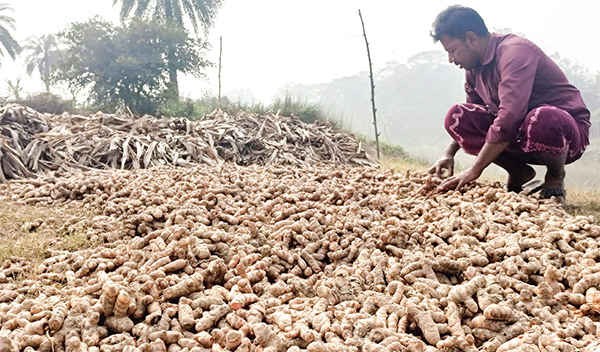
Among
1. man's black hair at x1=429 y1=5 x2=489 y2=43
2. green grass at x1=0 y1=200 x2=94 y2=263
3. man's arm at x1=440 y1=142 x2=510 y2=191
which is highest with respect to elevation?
man's black hair at x1=429 y1=5 x2=489 y2=43

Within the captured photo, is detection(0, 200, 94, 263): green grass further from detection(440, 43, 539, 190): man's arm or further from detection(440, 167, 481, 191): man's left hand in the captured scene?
detection(440, 43, 539, 190): man's arm

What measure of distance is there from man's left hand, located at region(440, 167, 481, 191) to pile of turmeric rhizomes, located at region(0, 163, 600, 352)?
0.31 feet

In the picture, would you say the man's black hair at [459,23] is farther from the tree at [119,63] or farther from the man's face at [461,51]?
the tree at [119,63]

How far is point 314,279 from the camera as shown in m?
1.33

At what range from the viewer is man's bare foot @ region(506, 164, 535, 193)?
256 cm

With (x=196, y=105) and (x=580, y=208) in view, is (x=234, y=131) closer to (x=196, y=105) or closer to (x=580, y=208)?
(x=580, y=208)

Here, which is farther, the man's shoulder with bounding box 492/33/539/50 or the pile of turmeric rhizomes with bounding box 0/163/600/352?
the man's shoulder with bounding box 492/33/539/50

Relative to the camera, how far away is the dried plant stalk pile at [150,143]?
11.9 feet

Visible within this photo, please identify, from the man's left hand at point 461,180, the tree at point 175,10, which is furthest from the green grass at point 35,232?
the tree at point 175,10

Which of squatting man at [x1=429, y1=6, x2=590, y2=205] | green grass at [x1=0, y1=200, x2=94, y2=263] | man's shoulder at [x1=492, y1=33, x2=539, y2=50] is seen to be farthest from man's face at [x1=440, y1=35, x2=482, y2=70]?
green grass at [x1=0, y1=200, x2=94, y2=263]

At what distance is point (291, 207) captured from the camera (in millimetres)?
1897

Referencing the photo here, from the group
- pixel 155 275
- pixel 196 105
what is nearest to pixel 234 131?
pixel 155 275

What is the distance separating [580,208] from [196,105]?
27.8 feet

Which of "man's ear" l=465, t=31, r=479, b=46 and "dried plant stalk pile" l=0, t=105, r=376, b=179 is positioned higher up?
"man's ear" l=465, t=31, r=479, b=46
